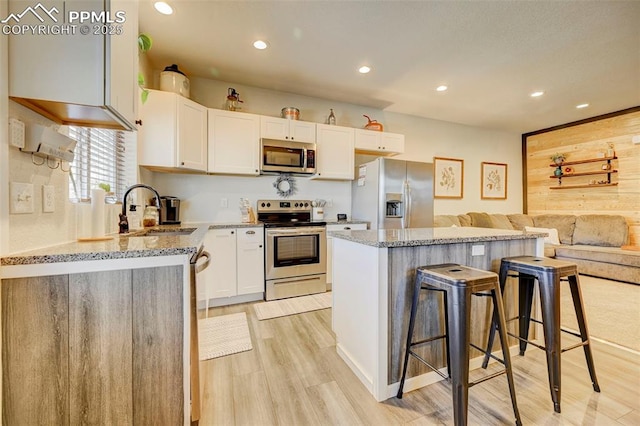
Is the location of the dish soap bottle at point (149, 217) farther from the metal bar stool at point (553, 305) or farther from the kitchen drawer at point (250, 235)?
the metal bar stool at point (553, 305)

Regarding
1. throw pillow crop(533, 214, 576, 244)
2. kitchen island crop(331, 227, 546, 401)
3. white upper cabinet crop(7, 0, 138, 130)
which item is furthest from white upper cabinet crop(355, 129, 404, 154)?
throw pillow crop(533, 214, 576, 244)

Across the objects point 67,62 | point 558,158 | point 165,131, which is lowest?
point 67,62

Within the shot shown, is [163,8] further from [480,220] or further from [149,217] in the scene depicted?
[480,220]

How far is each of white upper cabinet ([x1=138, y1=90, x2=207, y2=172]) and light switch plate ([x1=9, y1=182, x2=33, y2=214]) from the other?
1.69 m

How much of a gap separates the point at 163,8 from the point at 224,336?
2798mm

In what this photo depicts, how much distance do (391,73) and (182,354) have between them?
341 centimetres

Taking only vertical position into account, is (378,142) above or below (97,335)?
above

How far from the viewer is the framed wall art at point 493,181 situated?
537 centimetres

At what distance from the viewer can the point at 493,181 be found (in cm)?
546

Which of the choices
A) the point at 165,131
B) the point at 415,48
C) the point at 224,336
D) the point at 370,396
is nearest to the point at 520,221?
the point at 415,48

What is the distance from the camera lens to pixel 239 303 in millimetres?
3078

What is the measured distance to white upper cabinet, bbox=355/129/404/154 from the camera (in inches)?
153

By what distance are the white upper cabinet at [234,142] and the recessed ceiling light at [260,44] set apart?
79cm

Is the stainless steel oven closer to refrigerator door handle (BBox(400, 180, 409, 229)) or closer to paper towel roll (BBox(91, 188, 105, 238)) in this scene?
refrigerator door handle (BBox(400, 180, 409, 229))
